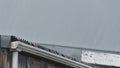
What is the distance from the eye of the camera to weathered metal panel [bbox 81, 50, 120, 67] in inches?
497

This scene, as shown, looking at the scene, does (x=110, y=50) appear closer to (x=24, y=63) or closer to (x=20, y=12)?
(x=20, y=12)

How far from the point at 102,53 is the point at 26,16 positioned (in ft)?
9.97

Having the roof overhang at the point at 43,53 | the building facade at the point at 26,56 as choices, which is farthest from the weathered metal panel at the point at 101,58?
the building facade at the point at 26,56

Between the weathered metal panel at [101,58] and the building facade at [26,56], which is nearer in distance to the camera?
the building facade at [26,56]

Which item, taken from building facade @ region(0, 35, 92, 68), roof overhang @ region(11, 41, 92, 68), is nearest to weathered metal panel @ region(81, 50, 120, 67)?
roof overhang @ region(11, 41, 92, 68)

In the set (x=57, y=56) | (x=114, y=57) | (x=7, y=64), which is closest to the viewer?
(x=7, y=64)

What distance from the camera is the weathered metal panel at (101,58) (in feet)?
41.4

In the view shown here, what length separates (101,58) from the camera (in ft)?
41.9

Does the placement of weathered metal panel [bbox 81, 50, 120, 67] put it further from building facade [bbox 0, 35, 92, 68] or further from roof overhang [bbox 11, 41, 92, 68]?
building facade [bbox 0, 35, 92, 68]

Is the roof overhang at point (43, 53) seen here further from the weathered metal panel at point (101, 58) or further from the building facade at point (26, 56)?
the weathered metal panel at point (101, 58)

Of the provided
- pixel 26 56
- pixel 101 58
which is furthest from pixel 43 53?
pixel 101 58

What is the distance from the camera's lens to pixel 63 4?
528 inches

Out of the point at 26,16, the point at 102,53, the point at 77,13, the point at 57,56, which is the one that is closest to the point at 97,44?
the point at 102,53

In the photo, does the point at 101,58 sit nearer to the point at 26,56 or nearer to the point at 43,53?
the point at 43,53
